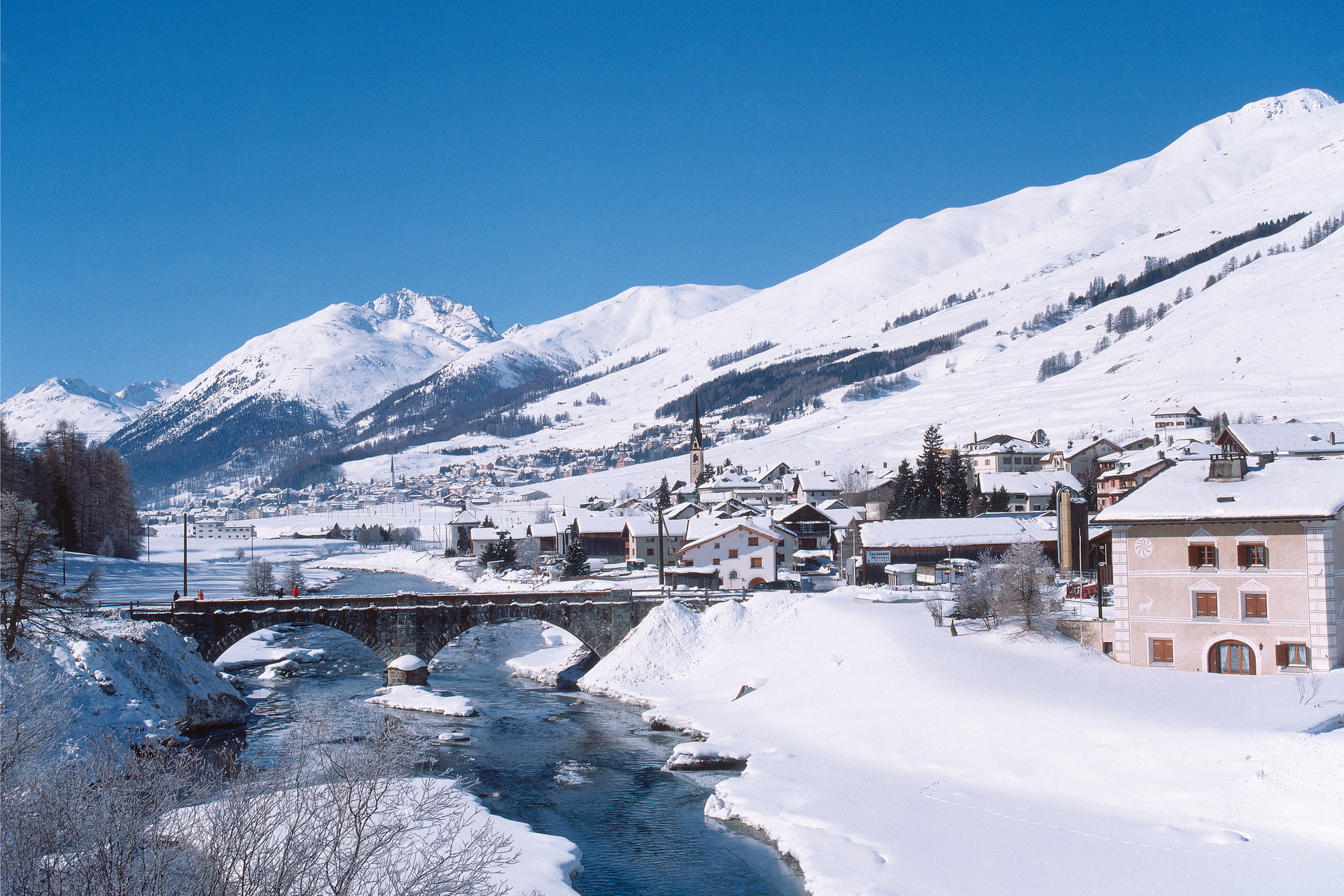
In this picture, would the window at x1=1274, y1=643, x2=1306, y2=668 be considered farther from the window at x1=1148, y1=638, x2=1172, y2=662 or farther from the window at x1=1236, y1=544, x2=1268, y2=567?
the window at x1=1148, y1=638, x2=1172, y2=662

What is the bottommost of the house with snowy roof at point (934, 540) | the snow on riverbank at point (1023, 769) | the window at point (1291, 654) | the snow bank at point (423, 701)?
the snow bank at point (423, 701)

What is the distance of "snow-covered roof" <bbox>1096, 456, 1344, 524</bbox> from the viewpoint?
120ft

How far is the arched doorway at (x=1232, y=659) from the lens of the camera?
3684cm

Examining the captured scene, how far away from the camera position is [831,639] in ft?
163

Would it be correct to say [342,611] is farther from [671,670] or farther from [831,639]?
[831,639]

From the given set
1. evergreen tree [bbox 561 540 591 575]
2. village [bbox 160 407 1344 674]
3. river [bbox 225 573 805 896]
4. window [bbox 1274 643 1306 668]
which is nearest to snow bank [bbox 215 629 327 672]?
river [bbox 225 573 805 896]

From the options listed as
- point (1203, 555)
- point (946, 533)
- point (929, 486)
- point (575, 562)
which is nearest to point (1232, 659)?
point (1203, 555)

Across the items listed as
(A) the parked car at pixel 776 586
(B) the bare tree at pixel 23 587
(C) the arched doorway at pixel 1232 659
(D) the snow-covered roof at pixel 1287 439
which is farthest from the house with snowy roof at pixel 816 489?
(B) the bare tree at pixel 23 587

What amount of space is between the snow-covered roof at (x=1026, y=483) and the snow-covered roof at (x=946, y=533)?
105ft

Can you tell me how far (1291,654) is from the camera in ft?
118

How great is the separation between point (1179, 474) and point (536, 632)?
171ft

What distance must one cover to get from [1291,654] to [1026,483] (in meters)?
78.4

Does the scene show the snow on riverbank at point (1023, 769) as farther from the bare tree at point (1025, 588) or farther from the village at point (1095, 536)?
the village at point (1095, 536)

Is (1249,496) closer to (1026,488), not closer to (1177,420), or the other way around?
(1026,488)
